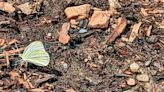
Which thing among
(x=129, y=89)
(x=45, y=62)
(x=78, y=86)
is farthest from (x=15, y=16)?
(x=129, y=89)

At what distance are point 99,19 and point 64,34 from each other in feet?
1.05

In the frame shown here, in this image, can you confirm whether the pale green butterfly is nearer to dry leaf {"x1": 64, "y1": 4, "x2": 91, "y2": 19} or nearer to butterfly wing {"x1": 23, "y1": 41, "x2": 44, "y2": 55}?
butterfly wing {"x1": 23, "y1": 41, "x2": 44, "y2": 55}

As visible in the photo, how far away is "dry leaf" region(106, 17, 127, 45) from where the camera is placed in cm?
392

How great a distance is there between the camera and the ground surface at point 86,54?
11.8 feet

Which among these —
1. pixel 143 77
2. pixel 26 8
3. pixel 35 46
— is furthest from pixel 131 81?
pixel 26 8

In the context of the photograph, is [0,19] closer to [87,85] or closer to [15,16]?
[15,16]

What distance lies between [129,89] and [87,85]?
1.03ft

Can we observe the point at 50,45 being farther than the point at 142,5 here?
No

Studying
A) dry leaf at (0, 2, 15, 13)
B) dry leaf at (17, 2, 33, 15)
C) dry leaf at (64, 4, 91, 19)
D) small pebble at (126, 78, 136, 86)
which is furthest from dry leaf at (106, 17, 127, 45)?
dry leaf at (0, 2, 15, 13)

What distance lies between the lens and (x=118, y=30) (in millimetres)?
3979

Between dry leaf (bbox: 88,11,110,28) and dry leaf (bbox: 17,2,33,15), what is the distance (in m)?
0.57

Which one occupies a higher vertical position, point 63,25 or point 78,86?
point 63,25

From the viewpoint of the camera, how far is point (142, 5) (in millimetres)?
4227

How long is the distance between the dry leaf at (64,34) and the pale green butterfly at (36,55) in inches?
10.5
